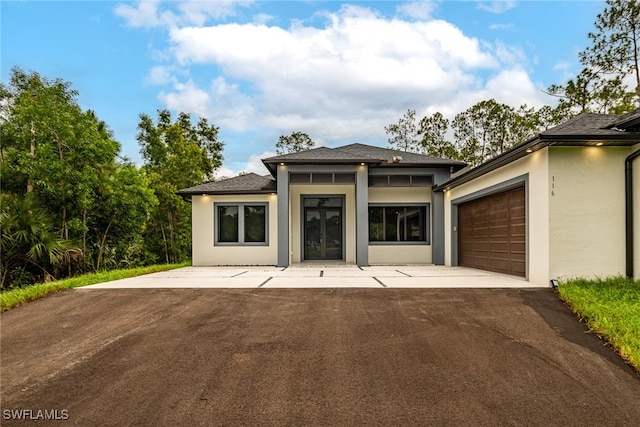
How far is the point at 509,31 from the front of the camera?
13.2 metres

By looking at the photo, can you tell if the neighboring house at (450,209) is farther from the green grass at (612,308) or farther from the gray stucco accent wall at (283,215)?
the green grass at (612,308)

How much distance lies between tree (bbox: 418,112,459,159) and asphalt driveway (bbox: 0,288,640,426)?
21049 millimetres

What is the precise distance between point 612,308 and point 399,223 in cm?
854

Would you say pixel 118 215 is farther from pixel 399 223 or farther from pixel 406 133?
pixel 406 133

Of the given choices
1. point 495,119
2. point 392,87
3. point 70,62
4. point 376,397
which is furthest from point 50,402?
point 495,119

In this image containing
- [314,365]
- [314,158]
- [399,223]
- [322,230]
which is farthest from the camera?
[322,230]

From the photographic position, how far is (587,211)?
666 centimetres

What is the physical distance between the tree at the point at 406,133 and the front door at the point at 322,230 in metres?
14.9

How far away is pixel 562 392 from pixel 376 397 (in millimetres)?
1562

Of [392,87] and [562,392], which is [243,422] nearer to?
[562,392]

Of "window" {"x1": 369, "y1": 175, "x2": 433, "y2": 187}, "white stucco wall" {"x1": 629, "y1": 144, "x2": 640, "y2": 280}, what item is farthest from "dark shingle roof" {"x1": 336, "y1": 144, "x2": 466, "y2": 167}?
"white stucco wall" {"x1": 629, "y1": 144, "x2": 640, "y2": 280}

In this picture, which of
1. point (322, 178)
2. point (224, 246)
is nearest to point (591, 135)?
point (322, 178)

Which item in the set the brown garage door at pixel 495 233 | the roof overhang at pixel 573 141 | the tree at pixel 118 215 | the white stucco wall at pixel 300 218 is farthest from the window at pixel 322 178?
the tree at pixel 118 215

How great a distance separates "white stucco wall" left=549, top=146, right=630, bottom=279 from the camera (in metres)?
6.61
